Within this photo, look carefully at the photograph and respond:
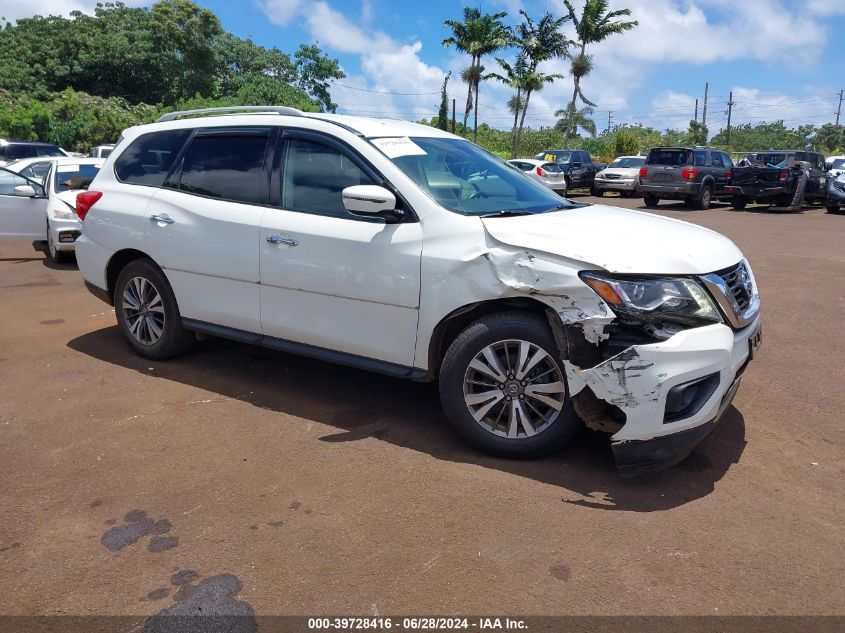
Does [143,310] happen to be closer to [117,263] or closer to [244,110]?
[117,263]

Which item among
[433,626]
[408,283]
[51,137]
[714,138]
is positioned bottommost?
[433,626]

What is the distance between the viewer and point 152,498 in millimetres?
3453

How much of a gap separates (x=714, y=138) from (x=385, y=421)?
86597 mm

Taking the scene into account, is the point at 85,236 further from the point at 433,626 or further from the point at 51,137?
the point at 51,137

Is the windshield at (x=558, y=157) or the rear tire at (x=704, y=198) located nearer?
the rear tire at (x=704, y=198)

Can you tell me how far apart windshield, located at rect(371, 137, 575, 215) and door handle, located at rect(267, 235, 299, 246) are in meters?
0.80

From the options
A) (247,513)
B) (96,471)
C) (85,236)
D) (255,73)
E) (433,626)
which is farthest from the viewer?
(255,73)

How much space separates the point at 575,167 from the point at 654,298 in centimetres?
2356

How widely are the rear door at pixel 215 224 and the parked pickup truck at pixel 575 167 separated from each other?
2159 centimetres

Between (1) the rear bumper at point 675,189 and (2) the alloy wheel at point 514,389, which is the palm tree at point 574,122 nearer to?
(1) the rear bumper at point 675,189

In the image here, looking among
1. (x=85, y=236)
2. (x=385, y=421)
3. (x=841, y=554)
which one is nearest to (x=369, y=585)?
(x=385, y=421)

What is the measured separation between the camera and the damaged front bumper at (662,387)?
329 centimetres

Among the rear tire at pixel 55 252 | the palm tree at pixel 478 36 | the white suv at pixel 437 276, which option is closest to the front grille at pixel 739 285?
the white suv at pixel 437 276

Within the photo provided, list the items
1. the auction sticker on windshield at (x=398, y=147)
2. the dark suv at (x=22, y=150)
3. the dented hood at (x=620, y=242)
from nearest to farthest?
the dented hood at (x=620, y=242), the auction sticker on windshield at (x=398, y=147), the dark suv at (x=22, y=150)
